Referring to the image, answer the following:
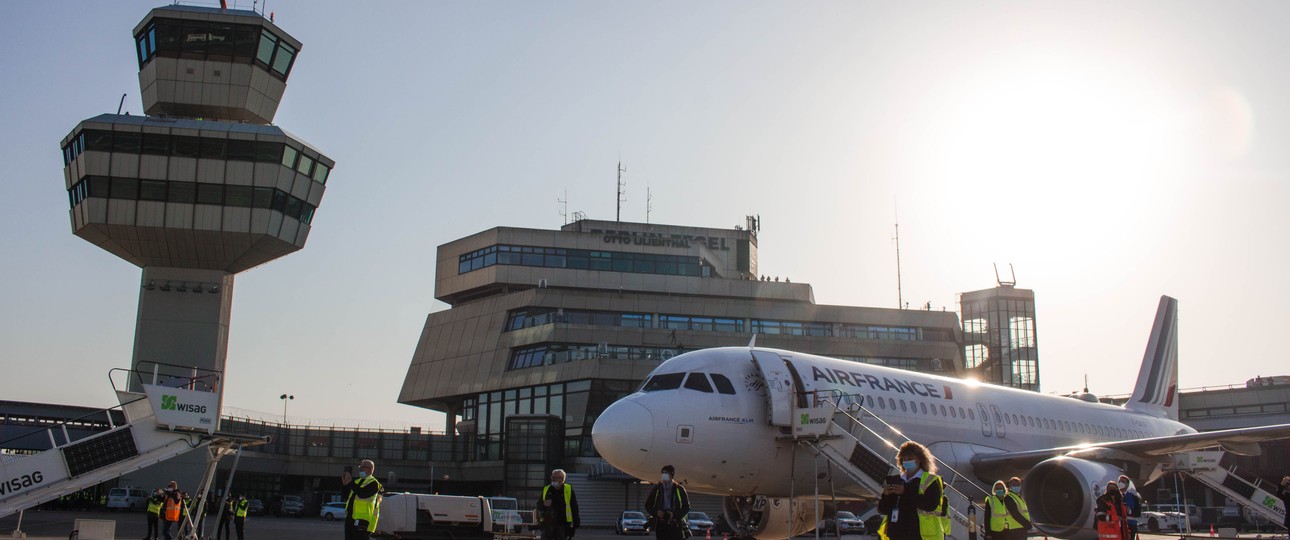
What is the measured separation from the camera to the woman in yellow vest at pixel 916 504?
31.4 ft

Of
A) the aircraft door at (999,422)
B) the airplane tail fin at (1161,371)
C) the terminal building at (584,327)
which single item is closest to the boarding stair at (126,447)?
the aircraft door at (999,422)

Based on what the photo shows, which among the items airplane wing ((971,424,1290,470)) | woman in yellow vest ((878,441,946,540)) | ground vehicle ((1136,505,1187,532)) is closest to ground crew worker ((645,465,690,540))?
woman in yellow vest ((878,441,946,540))

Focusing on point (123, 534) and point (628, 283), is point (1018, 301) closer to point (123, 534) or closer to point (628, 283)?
point (628, 283)

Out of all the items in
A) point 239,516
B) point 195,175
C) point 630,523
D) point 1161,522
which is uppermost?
point 195,175

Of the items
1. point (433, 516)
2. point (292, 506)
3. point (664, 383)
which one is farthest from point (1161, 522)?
point (292, 506)

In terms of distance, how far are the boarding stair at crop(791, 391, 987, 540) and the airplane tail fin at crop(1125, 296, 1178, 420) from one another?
19.1 meters

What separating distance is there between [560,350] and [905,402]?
39.7m

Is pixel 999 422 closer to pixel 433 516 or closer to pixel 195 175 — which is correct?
pixel 433 516

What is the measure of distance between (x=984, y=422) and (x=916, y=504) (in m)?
15.9

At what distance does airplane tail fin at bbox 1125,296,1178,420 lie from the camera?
3597cm

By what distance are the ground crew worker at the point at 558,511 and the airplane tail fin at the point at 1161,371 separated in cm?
2634

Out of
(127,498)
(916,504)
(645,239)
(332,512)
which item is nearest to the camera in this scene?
(916,504)

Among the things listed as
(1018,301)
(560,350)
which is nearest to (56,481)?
(560,350)

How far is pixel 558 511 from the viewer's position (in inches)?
573
